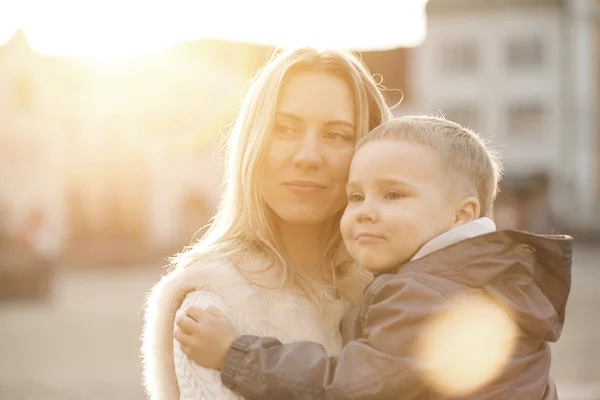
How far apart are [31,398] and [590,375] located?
6.53 meters

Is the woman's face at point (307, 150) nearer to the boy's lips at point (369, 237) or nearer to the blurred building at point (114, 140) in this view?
the boy's lips at point (369, 237)

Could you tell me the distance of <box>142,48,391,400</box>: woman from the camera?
2643 millimetres

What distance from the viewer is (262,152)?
9.03 feet

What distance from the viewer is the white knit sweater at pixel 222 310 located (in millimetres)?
2553

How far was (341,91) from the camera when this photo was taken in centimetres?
281

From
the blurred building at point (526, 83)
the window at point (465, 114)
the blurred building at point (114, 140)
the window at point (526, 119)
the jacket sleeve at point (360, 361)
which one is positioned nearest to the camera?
the jacket sleeve at point (360, 361)

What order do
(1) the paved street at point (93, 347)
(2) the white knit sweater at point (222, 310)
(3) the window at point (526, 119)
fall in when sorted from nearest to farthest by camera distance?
(2) the white knit sweater at point (222, 310) → (1) the paved street at point (93, 347) → (3) the window at point (526, 119)

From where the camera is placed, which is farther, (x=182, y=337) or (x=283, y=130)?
(x=283, y=130)

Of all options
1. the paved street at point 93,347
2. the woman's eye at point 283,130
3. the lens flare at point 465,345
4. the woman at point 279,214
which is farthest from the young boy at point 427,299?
the paved street at point 93,347

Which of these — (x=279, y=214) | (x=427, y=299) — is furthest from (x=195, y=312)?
(x=427, y=299)

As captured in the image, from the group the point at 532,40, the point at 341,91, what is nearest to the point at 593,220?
the point at 532,40

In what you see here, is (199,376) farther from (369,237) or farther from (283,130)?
(283,130)

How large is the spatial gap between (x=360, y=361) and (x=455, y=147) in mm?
641

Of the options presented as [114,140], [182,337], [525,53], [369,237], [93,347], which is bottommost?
[114,140]
